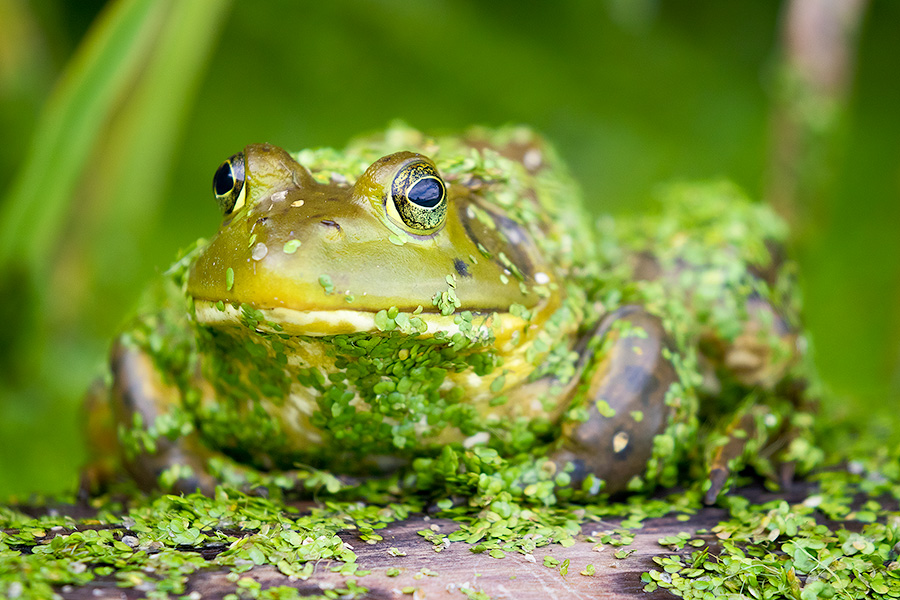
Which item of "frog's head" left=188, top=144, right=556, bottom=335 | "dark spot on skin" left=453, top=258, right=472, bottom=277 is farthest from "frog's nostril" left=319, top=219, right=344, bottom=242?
"dark spot on skin" left=453, top=258, right=472, bottom=277

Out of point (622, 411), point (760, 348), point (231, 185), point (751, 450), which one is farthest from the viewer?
point (760, 348)

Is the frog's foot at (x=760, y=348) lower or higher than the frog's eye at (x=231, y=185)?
lower

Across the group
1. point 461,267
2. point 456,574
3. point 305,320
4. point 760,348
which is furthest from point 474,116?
point 456,574

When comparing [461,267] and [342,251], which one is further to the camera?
[461,267]

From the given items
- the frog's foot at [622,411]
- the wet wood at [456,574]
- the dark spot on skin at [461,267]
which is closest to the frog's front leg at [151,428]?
the wet wood at [456,574]

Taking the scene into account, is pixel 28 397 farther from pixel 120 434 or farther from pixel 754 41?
pixel 754 41

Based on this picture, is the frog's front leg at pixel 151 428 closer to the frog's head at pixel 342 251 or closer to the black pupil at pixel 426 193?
the frog's head at pixel 342 251

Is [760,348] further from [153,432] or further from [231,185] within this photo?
[153,432]
